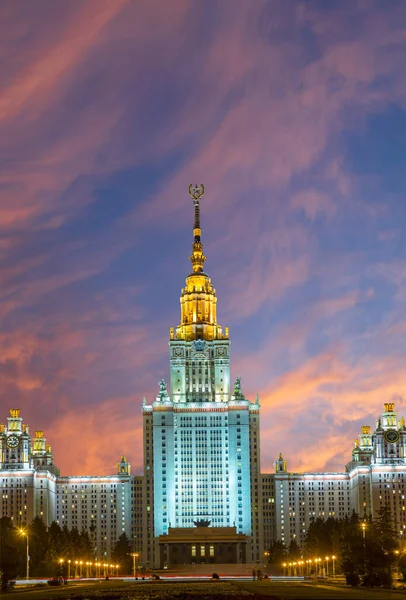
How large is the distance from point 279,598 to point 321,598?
3502 millimetres

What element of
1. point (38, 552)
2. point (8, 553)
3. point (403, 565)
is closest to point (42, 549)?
point (38, 552)

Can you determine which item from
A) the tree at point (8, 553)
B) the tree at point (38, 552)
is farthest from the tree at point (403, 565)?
the tree at point (38, 552)

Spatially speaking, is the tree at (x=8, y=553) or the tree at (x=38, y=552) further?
the tree at (x=38, y=552)

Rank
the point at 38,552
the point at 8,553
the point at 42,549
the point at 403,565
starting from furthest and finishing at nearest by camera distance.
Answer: the point at 42,549
the point at 38,552
the point at 403,565
the point at 8,553

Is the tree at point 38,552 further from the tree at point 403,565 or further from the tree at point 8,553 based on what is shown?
the tree at point 403,565

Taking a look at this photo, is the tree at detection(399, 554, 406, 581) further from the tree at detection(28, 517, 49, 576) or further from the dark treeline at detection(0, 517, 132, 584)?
the tree at detection(28, 517, 49, 576)

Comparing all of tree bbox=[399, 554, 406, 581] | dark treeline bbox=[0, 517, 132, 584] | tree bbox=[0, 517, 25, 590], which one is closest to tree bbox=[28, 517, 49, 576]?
dark treeline bbox=[0, 517, 132, 584]

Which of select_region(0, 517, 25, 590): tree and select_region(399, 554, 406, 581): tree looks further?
select_region(399, 554, 406, 581): tree

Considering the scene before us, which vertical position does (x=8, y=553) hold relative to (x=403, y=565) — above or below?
above

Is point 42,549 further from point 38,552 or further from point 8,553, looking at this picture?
point 8,553

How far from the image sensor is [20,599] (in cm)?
9044

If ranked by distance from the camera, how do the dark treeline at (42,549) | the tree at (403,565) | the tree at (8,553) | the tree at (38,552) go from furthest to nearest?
the tree at (38,552)
the dark treeline at (42,549)
the tree at (403,565)
the tree at (8,553)

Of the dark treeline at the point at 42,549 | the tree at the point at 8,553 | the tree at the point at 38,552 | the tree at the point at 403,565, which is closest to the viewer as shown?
the tree at the point at 8,553

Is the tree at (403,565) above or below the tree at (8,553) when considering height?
below
